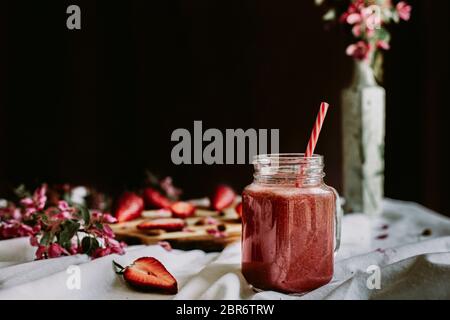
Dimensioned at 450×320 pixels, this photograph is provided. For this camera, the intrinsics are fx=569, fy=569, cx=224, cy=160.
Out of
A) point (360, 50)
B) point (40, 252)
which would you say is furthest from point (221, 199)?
point (40, 252)

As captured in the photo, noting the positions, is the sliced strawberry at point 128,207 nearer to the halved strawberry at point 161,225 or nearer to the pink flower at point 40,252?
the halved strawberry at point 161,225

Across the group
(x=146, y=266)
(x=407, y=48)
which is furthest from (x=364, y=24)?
(x=146, y=266)

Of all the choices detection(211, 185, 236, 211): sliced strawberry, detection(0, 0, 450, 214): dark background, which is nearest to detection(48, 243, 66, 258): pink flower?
detection(211, 185, 236, 211): sliced strawberry

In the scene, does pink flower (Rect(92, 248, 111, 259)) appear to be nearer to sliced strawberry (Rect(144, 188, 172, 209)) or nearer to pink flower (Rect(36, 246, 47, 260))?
pink flower (Rect(36, 246, 47, 260))

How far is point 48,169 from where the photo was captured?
8.09ft

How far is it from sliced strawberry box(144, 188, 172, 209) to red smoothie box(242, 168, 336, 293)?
71 centimetres

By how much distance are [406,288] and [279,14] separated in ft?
5.52

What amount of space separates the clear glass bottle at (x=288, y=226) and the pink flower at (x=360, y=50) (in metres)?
0.71

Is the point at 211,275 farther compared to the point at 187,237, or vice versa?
the point at 187,237

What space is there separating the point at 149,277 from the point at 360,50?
0.96 m

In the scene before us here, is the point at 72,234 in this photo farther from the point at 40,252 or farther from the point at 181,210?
the point at 181,210

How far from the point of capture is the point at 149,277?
0.95 metres
